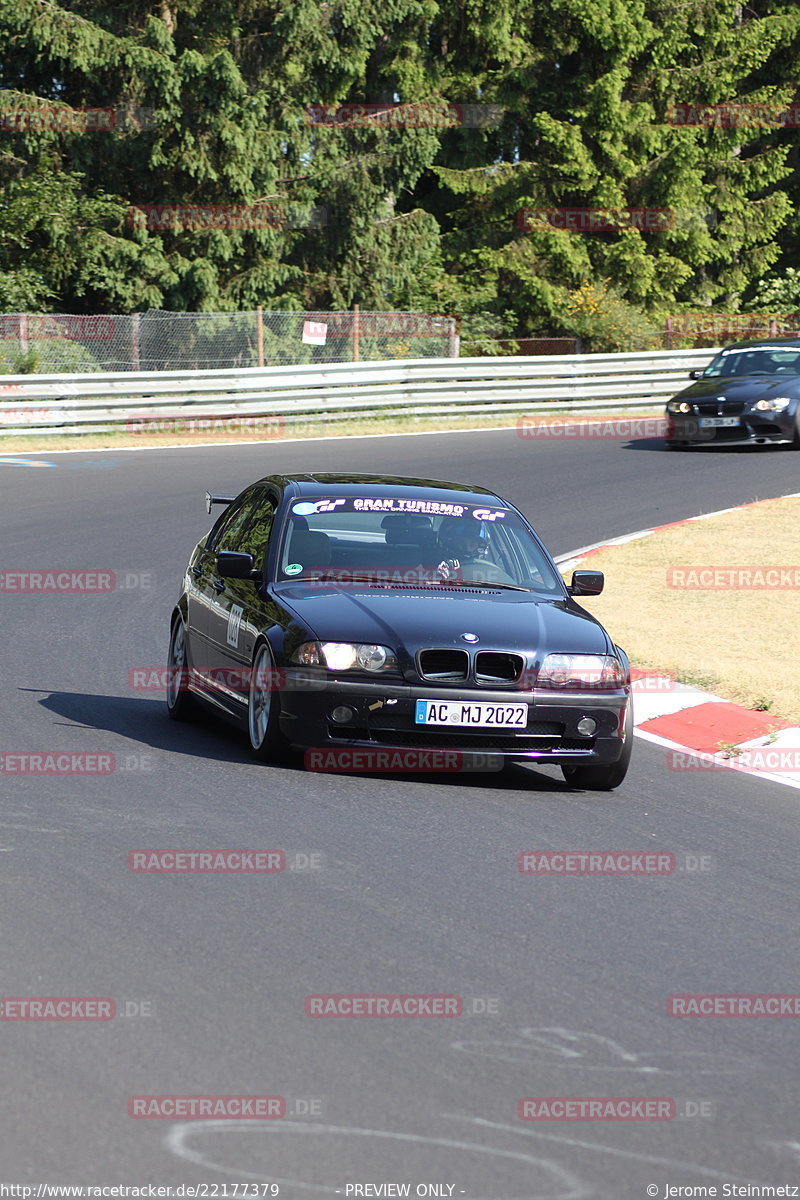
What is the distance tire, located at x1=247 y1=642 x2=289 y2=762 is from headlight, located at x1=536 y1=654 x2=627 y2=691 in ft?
4.18

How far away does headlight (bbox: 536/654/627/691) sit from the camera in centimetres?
830

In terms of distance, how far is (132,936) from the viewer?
224 inches

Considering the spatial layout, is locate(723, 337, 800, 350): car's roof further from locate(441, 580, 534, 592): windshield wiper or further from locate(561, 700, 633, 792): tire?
locate(561, 700, 633, 792): tire

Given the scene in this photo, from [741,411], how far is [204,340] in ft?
28.4

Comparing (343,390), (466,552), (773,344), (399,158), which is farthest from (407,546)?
(399,158)

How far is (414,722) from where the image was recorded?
26.6 ft

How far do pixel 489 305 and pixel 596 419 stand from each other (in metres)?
10.7

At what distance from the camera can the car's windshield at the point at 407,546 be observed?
9.18 m

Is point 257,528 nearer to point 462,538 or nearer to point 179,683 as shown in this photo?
point 179,683

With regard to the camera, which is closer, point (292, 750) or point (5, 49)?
point (292, 750)

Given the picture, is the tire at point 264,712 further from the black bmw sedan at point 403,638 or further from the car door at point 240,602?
the car door at point 240,602

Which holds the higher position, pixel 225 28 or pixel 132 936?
pixel 225 28

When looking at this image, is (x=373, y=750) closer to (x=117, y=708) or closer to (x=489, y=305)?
(x=117, y=708)

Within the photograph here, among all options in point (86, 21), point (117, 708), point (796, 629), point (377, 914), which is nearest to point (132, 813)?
point (377, 914)
